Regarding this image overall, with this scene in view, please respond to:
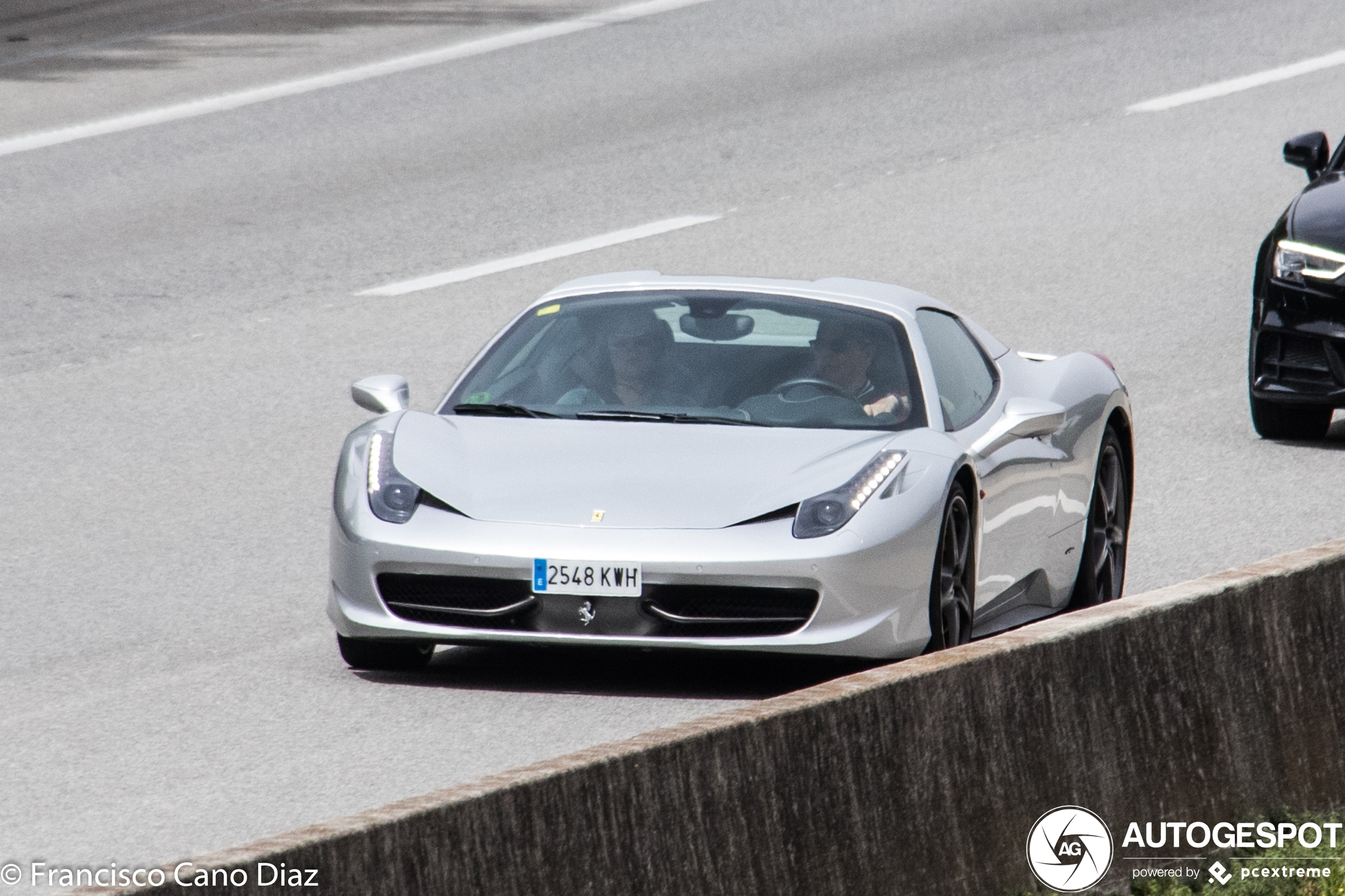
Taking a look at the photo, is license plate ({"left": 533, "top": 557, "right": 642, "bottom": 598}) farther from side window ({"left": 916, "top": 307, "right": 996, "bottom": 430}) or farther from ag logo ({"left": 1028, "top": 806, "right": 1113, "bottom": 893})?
ag logo ({"left": 1028, "top": 806, "right": 1113, "bottom": 893})

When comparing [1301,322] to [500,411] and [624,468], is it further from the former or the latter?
[624,468]

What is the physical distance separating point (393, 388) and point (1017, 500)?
213cm

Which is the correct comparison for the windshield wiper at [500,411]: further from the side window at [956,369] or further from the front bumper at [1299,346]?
the front bumper at [1299,346]

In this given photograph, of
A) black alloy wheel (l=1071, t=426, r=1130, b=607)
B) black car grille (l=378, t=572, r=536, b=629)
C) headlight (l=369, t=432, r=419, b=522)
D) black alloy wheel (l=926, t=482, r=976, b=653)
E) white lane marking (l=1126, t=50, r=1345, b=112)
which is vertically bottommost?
white lane marking (l=1126, t=50, r=1345, b=112)

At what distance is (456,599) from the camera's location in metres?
7.31

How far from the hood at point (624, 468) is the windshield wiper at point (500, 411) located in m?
0.10

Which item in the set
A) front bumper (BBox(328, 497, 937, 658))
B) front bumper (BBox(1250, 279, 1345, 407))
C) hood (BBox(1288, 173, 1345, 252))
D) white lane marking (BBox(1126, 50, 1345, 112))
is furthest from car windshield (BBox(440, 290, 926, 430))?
white lane marking (BBox(1126, 50, 1345, 112))

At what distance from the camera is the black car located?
11.7 meters

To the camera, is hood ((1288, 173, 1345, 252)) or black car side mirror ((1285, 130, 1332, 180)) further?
black car side mirror ((1285, 130, 1332, 180))

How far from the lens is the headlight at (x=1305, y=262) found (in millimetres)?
11656

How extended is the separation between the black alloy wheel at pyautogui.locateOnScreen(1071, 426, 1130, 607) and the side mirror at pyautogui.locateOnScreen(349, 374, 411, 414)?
96.6 inches

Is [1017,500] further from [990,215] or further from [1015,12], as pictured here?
[1015,12]

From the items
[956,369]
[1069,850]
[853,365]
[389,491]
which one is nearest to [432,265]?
[956,369]

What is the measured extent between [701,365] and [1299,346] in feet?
15.4
